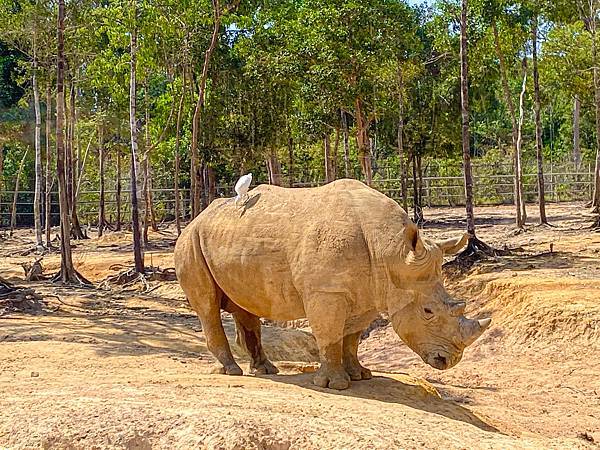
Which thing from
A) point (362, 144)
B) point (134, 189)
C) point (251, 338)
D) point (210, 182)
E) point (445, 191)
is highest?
point (362, 144)

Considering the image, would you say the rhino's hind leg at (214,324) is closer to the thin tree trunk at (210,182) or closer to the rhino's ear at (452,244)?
the rhino's ear at (452,244)

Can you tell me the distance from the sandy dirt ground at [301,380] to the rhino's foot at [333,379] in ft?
0.44

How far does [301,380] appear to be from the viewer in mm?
7723

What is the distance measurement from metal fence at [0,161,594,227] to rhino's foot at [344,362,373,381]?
32697 millimetres

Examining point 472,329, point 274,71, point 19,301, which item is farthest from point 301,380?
point 274,71

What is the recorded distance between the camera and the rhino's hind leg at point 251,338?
8578 mm

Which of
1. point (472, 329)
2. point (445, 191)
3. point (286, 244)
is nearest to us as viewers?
point (472, 329)

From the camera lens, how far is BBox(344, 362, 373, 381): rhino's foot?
25.7 feet

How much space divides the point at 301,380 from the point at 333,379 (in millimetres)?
481

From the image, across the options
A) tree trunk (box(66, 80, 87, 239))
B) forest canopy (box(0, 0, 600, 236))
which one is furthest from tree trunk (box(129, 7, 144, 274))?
tree trunk (box(66, 80, 87, 239))

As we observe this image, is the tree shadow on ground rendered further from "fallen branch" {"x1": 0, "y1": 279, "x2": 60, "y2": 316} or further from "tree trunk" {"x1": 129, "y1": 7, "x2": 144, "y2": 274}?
"tree trunk" {"x1": 129, "y1": 7, "x2": 144, "y2": 274}

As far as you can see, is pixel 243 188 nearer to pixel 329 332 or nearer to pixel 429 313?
pixel 329 332

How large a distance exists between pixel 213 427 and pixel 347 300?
2170 mm

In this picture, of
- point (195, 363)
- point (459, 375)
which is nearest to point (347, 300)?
point (195, 363)
